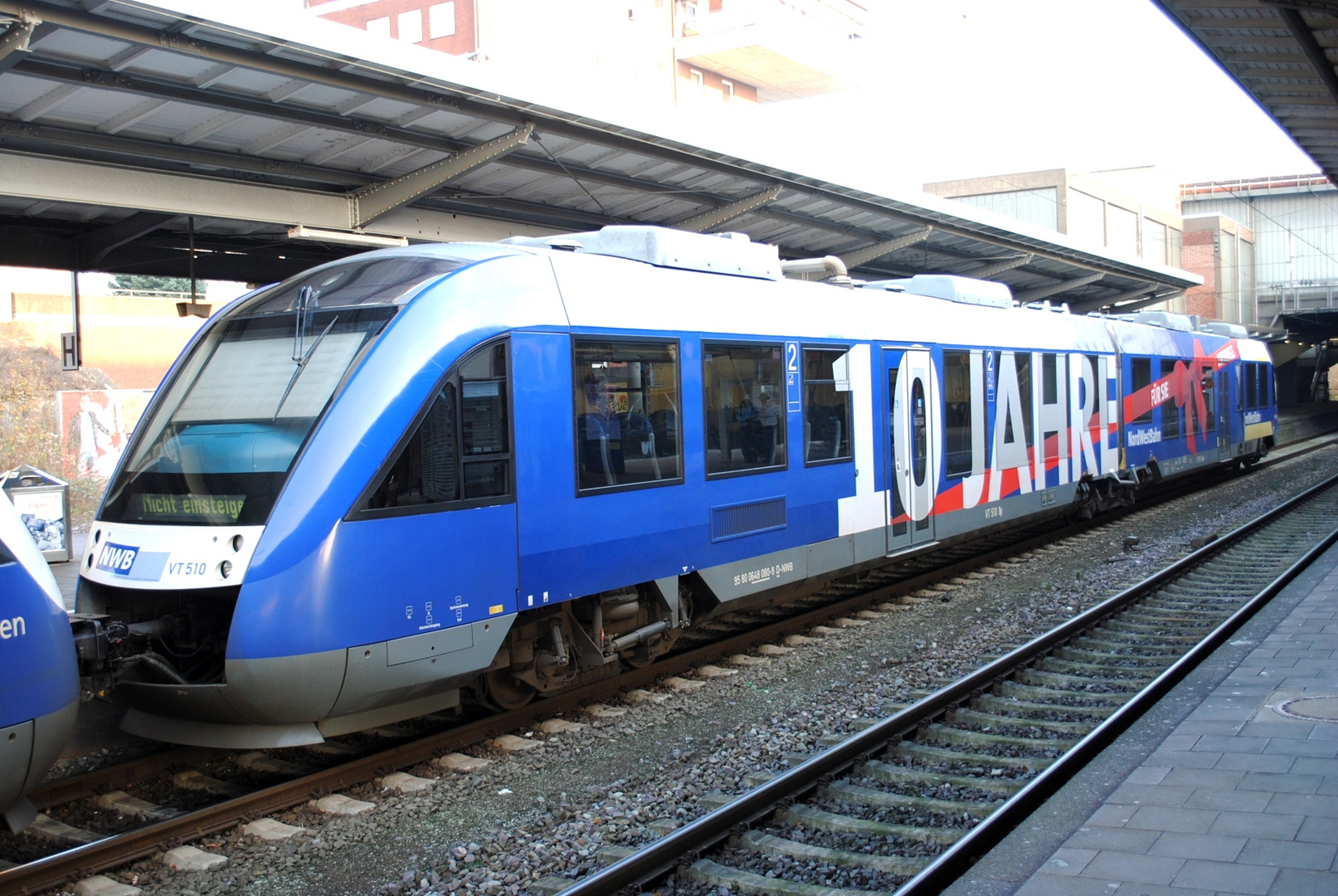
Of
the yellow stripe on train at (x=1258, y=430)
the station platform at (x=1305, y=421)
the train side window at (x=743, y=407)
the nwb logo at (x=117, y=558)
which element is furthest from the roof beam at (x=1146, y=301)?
the nwb logo at (x=117, y=558)

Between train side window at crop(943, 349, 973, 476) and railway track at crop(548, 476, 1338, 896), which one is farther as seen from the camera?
train side window at crop(943, 349, 973, 476)

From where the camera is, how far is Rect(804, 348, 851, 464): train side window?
→ 9.45 metres

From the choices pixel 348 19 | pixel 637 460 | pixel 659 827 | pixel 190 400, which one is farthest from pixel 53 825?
pixel 348 19

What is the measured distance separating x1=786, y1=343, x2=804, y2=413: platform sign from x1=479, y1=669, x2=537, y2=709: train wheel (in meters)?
3.32

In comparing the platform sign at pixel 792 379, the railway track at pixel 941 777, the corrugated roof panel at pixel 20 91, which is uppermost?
the corrugated roof panel at pixel 20 91

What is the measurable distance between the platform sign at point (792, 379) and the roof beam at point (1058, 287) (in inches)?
622

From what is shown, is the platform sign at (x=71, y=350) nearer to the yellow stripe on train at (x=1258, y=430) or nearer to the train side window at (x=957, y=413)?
the train side window at (x=957, y=413)

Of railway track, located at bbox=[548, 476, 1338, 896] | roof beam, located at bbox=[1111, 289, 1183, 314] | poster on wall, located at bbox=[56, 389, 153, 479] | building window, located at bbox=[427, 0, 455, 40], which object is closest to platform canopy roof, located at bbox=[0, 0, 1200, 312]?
railway track, located at bbox=[548, 476, 1338, 896]

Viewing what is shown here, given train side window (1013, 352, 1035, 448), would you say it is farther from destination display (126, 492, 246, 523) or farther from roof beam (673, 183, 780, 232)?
destination display (126, 492, 246, 523)

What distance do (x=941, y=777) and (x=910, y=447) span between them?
5.44 m

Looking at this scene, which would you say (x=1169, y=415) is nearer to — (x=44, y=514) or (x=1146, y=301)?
(x=1146, y=301)

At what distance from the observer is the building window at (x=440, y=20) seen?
53750 mm

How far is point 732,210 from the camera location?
545 inches

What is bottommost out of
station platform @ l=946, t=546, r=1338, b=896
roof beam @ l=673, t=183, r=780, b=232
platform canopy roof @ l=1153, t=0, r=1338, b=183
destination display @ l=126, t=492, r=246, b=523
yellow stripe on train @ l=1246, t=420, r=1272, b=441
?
station platform @ l=946, t=546, r=1338, b=896
